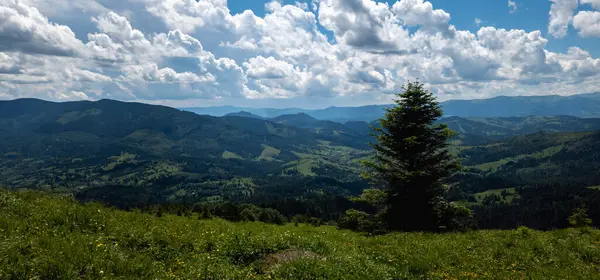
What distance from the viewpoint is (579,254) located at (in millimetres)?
13914

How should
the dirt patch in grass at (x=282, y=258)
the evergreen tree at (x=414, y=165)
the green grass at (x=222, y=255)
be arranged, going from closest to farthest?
the green grass at (x=222, y=255) → the dirt patch in grass at (x=282, y=258) → the evergreen tree at (x=414, y=165)

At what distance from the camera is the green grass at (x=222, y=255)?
8.26 meters

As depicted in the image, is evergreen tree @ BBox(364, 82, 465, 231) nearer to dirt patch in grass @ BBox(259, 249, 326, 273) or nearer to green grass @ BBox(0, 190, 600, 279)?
green grass @ BBox(0, 190, 600, 279)

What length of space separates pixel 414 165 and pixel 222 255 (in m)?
22.2

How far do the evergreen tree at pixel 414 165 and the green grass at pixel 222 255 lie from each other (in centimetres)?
1175

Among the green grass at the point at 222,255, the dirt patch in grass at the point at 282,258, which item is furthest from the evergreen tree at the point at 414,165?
the dirt patch in grass at the point at 282,258

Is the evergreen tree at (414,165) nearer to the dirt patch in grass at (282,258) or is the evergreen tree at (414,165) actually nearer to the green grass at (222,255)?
the green grass at (222,255)

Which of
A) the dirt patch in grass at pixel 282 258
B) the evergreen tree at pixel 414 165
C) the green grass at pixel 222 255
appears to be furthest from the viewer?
the evergreen tree at pixel 414 165

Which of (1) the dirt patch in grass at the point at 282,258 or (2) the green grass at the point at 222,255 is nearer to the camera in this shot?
(2) the green grass at the point at 222,255

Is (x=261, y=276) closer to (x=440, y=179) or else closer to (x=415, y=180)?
(x=415, y=180)

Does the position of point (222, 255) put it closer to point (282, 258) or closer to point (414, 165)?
point (282, 258)

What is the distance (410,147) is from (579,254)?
15443mm

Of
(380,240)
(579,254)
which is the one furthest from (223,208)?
(579,254)

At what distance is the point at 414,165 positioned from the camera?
2892 cm
